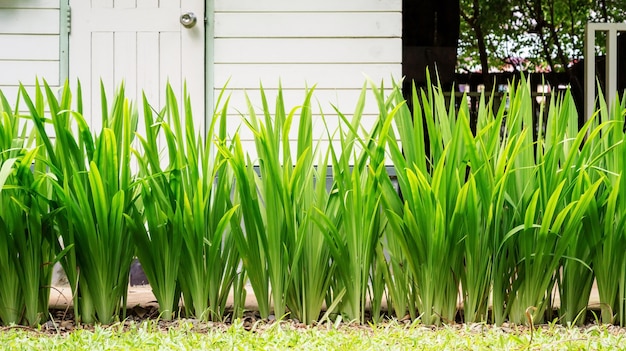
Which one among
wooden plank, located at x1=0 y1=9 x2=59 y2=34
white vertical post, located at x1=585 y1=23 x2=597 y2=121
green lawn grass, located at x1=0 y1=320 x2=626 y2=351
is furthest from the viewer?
white vertical post, located at x1=585 y1=23 x2=597 y2=121

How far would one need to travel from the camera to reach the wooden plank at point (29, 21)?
4172 millimetres

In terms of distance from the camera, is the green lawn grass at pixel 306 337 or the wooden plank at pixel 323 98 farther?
the wooden plank at pixel 323 98

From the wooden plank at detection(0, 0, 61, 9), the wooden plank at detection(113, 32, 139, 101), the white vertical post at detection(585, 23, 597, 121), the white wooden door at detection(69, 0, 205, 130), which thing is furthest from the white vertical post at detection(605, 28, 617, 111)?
the wooden plank at detection(0, 0, 61, 9)

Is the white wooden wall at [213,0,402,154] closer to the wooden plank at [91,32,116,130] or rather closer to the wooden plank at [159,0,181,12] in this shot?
the wooden plank at [159,0,181,12]

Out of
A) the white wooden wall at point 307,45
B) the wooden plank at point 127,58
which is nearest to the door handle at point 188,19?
the white wooden wall at point 307,45

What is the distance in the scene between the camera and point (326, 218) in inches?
94.7

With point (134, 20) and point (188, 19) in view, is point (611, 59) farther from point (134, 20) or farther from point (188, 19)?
point (134, 20)

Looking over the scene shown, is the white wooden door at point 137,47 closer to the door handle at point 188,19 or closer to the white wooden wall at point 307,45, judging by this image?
the door handle at point 188,19

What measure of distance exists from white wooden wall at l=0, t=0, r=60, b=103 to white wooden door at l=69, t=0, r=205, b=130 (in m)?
0.10

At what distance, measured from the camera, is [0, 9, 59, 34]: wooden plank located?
4172 millimetres

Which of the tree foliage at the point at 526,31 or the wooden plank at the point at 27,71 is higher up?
the tree foliage at the point at 526,31

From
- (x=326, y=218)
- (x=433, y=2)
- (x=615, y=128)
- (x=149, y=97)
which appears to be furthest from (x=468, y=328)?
(x=433, y=2)

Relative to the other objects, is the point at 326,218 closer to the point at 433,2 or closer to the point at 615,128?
the point at 615,128

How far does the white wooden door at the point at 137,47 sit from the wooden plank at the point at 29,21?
11cm
